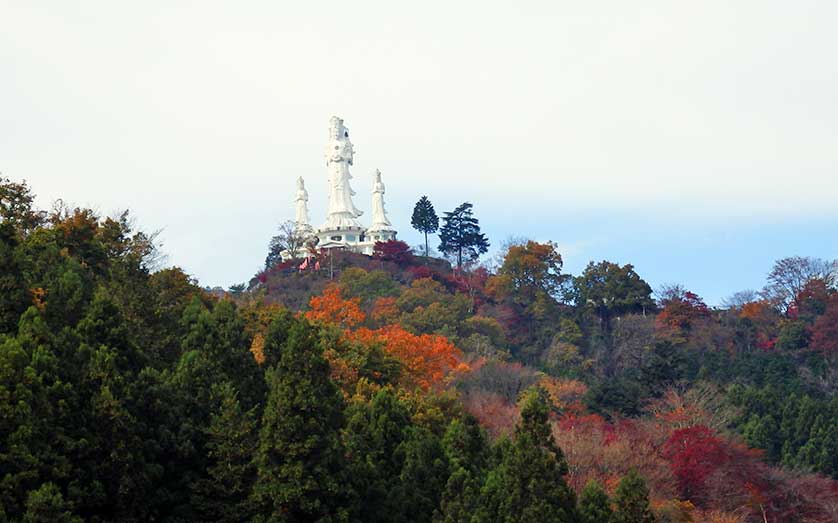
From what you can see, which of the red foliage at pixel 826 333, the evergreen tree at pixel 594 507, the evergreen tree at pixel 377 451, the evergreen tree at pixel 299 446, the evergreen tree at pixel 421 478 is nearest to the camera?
the evergreen tree at pixel 299 446

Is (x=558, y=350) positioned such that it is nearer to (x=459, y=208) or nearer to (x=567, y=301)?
(x=567, y=301)

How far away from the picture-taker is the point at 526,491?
22609 millimetres

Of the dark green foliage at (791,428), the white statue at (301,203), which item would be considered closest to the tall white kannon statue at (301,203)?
the white statue at (301,203)

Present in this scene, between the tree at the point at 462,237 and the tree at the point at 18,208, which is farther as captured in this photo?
the tree at the point at 462,237

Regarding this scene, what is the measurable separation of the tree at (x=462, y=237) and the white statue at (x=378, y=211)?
3.95 m

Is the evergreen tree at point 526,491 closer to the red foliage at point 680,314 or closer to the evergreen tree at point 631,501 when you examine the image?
the evergreen tree at point 631,501

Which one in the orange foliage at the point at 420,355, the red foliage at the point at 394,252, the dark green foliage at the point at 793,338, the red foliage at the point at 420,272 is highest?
the red foliage at the point at 394,252

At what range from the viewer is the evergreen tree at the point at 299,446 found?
72.0 feet

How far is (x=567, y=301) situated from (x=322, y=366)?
41518 millimetres

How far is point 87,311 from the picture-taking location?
76.1 ft

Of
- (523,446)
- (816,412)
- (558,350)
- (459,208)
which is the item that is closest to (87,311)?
(523,446)

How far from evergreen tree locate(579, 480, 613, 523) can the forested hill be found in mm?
42

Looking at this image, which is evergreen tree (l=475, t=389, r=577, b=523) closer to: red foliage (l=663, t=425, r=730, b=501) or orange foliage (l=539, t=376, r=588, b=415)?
red foliage (l=663, t=425, r=730, b=501)

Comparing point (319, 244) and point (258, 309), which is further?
point (319, 244)
